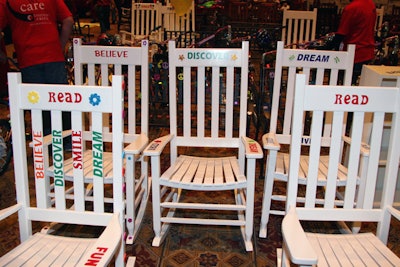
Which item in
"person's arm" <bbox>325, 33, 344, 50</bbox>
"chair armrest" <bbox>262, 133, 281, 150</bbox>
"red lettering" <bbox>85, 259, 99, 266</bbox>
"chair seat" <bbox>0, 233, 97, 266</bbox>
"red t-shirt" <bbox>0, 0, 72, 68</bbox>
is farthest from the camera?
"person's arm" <bbox>325, 33, 344, 50</bbox>

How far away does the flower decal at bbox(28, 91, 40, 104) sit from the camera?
1455 millimetres

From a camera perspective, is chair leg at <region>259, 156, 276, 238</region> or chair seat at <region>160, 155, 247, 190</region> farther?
chair leg at <region>259, 156, 276, 238</region>

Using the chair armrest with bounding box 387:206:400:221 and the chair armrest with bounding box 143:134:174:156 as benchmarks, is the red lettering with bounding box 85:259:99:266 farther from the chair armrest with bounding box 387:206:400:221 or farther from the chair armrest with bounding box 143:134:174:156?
the chair armrest with bounding box 387:206:400:221

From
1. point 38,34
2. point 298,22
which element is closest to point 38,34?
point 38,34

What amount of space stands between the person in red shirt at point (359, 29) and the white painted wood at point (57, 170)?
2940mm

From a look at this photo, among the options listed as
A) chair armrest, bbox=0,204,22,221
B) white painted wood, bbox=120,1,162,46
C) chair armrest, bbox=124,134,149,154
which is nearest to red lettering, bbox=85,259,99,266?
chair armrest, bbox=0,204,22,221

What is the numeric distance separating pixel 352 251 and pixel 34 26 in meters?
2.62

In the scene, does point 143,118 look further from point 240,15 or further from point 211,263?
point 240,15

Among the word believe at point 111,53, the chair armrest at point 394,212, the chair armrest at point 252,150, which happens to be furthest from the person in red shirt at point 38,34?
the chair armrest at point 394,212

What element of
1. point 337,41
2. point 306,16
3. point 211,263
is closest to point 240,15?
point 306,16

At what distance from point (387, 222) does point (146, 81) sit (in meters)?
1.56

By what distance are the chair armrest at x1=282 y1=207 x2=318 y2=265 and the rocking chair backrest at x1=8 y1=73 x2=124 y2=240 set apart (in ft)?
2.05

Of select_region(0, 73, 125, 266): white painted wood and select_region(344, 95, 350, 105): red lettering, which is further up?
select_region(344, 95, 350, 105): red lettering

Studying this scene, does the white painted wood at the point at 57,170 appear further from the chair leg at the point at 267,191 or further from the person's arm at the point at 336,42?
the person's arm at the point at 336,42
